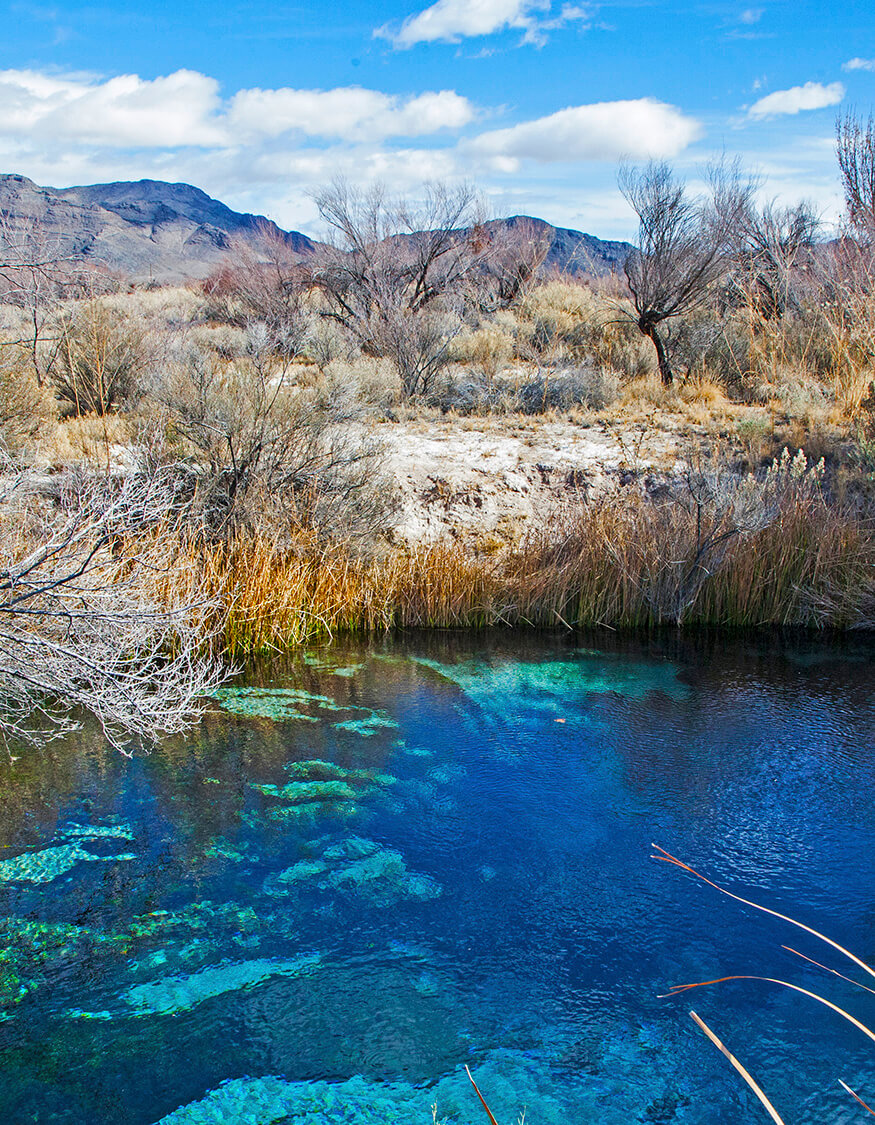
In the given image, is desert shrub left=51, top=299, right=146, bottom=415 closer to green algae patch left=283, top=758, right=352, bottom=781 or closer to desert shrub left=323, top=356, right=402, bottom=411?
desert shrub left=323, top=356, right=402, bottom=411

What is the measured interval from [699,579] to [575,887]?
15.2ft

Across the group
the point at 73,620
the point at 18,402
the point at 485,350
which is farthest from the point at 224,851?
the point at 485,350

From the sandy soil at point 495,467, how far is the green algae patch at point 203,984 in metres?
5.44

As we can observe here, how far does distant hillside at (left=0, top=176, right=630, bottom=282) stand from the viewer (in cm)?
4389

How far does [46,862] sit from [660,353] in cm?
1085

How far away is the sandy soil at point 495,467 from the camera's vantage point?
9.02 meters

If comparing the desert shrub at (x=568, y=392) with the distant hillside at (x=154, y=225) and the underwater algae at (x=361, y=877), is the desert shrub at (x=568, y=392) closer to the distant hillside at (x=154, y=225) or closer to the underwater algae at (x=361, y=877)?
the underwater algae at (x=361, y=877)

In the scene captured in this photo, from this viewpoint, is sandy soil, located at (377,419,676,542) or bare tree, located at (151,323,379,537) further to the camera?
sandy soil, located at (377,419,676,542)

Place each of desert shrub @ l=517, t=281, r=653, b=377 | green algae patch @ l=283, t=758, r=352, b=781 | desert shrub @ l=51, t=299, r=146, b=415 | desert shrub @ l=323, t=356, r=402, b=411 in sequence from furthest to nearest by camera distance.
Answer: desert shrub @ l=517, t=281, r=653, b=377 < desert shrub @ l=323, t=356, r=402, b=411 < desert shrub @ l=51, t=299, r=146, b=415 < green algae patch @ l=283, t=758, r=352, b=781

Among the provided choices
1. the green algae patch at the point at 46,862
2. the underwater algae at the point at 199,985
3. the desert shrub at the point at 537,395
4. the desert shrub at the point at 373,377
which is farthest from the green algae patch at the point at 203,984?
the desert shrub at the point at 537,395

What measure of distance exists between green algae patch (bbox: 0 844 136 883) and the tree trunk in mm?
10412

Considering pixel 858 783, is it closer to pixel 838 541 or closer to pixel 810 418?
pixel 838 541

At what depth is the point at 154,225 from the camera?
64.8 m

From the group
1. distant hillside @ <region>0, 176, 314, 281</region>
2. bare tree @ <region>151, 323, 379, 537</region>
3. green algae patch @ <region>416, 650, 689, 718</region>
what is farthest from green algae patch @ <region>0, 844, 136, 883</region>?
distant hillside @ <region>0, 176, 314, 281</region>
